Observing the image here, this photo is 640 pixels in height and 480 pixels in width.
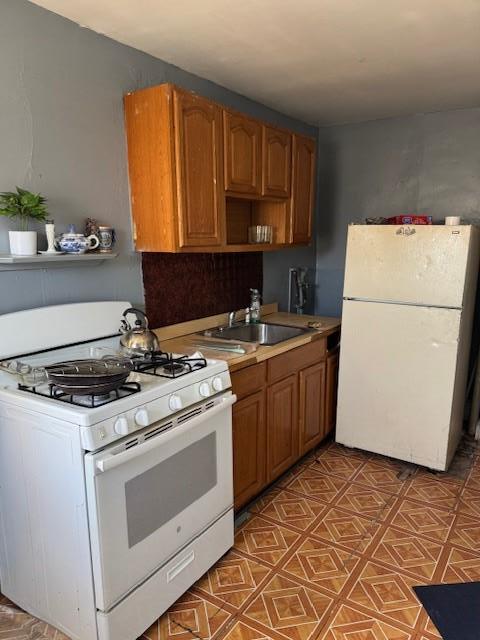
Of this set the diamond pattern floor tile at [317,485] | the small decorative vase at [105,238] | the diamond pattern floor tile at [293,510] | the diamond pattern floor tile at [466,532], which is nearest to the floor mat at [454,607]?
the diamond pattern floor tile at [466,532]

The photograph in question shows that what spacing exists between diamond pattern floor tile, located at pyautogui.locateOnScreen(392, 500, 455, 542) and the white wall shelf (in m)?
1.94

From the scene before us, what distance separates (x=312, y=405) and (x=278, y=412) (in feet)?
1.46

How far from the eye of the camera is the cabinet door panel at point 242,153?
93.3 inches

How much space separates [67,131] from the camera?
196cm

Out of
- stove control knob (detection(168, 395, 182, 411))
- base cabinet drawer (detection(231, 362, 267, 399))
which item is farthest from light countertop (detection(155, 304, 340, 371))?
stove control knob (detection(168, 395, 182, 411))

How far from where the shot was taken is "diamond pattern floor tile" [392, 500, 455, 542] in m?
2.21

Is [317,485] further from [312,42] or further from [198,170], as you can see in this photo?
[312,42]

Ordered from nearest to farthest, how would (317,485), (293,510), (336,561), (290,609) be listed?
(290,609)
(336,561)
(293,510)
(317,485)

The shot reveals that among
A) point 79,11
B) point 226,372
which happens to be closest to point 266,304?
point 226,372

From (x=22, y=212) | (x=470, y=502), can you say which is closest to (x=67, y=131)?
(x=22, y=212)

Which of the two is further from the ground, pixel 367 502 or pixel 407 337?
pixel 407 337

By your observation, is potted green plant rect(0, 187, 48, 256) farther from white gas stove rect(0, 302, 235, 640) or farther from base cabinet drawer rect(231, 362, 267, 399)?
base cabinet drawer rect(231, 362, 267, 399)

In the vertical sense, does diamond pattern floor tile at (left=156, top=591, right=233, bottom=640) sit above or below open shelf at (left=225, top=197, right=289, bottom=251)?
below

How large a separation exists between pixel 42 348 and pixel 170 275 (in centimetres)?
88
